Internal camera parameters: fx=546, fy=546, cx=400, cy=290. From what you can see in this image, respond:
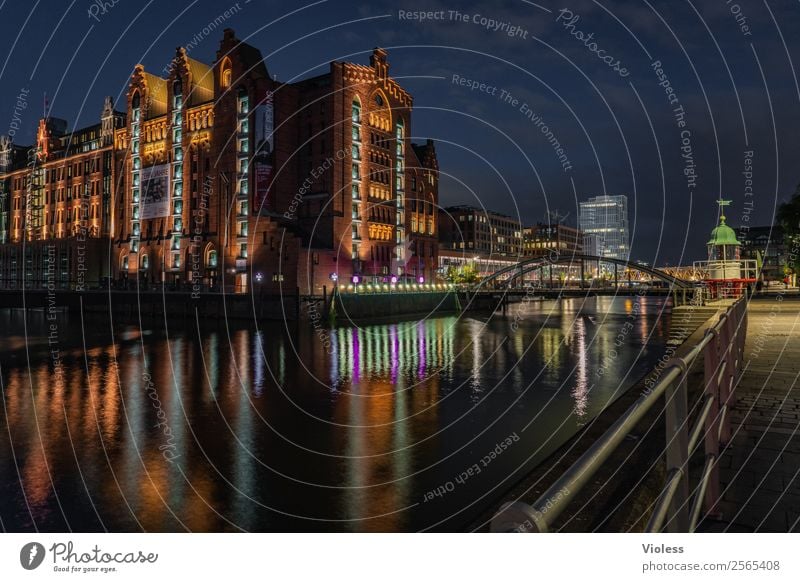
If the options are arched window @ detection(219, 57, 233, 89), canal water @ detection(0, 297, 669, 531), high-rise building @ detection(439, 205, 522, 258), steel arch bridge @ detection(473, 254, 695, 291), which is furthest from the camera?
high-rise building @ detection(439, 205, 522, 258)

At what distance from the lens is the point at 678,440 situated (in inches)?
174

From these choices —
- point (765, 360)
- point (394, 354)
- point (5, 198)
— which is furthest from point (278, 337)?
point (5, 198)

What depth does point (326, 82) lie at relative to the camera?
86.4 meters

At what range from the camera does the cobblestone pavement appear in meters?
6.09

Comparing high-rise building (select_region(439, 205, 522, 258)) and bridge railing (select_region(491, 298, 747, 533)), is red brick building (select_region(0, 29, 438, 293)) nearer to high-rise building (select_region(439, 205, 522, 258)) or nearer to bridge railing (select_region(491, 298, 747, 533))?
high-rise building (select_region(439, 205, 522, 258))

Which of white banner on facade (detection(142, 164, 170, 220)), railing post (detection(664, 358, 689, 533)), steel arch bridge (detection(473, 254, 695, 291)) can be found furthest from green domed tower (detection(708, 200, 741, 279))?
white banner on facade (detection(142, 164, 170, 220))

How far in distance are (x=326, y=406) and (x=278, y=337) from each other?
27994mm

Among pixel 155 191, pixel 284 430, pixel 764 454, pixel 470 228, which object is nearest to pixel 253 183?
pixel 155 191

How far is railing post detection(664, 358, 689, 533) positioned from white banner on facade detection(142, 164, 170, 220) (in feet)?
331

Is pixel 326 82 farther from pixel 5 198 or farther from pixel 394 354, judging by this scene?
pixel 5 198

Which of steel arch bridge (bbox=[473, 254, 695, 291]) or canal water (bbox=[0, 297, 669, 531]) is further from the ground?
steel arch bridge (bbox=[473, 254, 695, 291])

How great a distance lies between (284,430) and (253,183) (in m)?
68.9

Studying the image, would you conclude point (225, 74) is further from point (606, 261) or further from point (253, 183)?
point (606, 261)
